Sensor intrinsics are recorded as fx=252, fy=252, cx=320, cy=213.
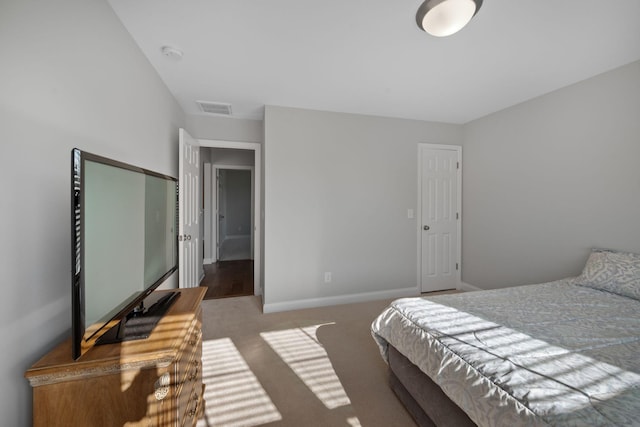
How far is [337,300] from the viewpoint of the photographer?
10.6 feet

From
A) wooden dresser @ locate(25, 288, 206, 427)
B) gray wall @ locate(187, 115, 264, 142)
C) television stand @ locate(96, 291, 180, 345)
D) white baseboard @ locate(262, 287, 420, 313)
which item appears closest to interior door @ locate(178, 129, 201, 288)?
gray wall @ locate(187, 115, 264, 142)

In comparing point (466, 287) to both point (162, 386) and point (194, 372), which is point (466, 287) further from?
point (162, 386)

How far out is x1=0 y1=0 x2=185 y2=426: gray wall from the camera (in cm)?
83

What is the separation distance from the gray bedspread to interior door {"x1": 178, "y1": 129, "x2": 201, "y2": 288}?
2139 millimetres

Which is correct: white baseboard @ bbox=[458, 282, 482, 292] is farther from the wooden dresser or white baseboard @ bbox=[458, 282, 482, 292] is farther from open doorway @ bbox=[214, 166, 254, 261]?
open doorway @ bbox=[214, 166, 254, 261]

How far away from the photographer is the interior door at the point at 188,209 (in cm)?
266

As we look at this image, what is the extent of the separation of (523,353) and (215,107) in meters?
3.49

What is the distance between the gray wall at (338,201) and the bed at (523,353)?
4.99 feet

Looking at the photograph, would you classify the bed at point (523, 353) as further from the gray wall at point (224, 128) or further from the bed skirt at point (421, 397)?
the gray wall at point (224, 128)

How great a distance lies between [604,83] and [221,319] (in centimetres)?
438

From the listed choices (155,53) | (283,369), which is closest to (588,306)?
(283,369)

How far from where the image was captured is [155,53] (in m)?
1.96

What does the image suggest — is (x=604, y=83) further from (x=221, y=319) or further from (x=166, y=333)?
(x=221, y=319)

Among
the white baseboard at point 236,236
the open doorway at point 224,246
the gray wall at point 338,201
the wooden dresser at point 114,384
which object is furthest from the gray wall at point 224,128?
the white baseboard at point 236,236
